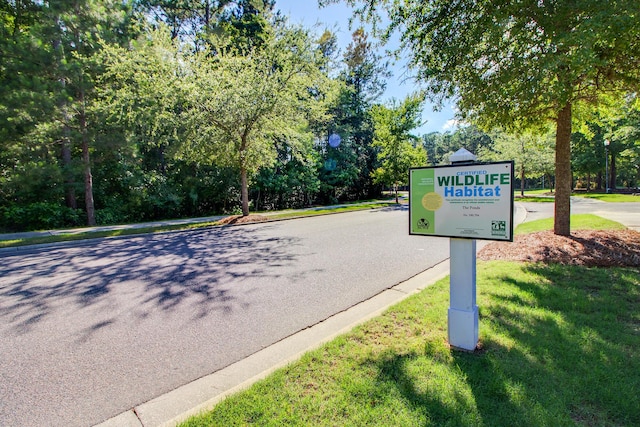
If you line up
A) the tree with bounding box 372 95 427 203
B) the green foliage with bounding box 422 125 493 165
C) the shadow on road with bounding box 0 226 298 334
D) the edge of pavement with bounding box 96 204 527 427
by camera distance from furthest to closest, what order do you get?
the green foliage with bounding box 422 125 493 165 → the tree with bounding box 372 95 427 203 → the shadow on road with bounding box 0 226 298 334 → the edge of pavement with bounding box 96 204 527 427

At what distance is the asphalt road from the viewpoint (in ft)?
8.69

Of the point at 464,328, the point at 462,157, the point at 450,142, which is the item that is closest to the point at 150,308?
the point at 464,328

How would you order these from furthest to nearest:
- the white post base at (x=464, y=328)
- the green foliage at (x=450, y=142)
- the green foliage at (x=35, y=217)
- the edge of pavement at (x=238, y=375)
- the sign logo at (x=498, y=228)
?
the green foliage at (x=450, y=142)
the green foliage at (x=35, y=217)
the white post base at (x=464, y=328)
the sign logo at (x=498, y=228)
the edge of pavement at (x=238, y=375)

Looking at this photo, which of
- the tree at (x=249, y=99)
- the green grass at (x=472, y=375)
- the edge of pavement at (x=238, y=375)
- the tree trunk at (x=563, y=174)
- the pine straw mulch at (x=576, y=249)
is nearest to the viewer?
the green grass at (x=472, y=375)

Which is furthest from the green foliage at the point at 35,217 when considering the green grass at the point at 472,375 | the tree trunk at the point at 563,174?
the tree trunk at the point at 563,174

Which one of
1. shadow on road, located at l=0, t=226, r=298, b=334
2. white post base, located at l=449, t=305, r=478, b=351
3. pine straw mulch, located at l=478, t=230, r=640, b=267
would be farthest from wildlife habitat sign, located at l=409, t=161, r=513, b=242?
pine straw mulch, located at l=478, t=230, r=640, b=267

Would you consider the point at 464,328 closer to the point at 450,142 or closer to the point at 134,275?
the point at 134,275

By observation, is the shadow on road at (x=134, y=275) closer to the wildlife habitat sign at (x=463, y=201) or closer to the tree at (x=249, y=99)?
the wildlife habitat sign at (x=463, y=201)

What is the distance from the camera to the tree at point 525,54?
4.47 meters

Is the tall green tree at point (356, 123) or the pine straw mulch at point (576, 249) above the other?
the tall green tree at point (356, 123)

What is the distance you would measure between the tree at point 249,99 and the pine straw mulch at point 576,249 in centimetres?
1071

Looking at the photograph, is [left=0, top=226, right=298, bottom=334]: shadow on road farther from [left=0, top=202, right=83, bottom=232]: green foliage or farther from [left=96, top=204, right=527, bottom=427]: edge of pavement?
[left=0, top=202, right=83, bottom=232]: green foliage

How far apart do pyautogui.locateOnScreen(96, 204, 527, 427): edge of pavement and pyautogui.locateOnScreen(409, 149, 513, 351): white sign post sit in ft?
3.77

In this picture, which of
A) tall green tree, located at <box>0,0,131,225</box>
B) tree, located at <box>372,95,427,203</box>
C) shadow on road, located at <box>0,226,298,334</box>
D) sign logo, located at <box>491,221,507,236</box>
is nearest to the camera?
sign logo, located at <box>491,221,507,236</box>
